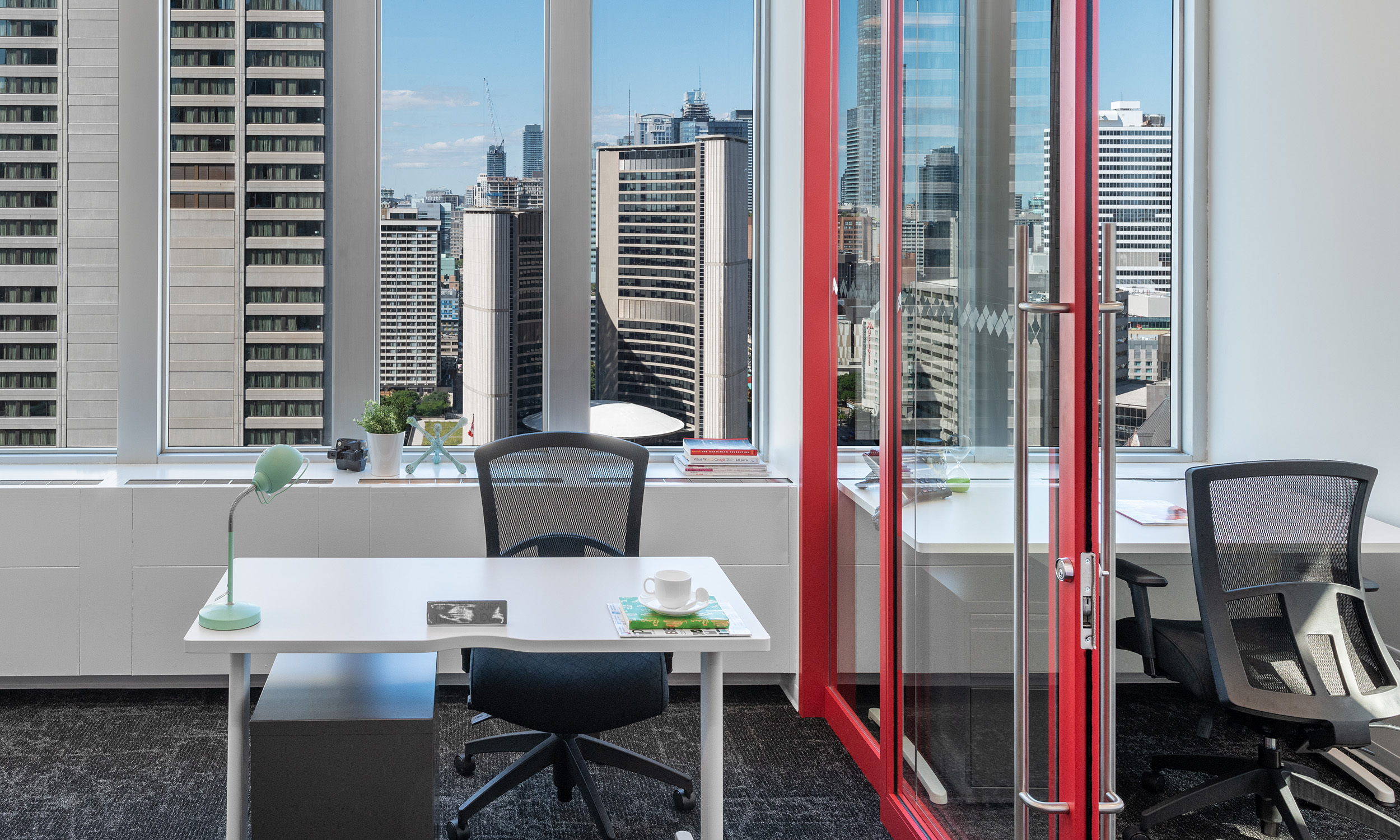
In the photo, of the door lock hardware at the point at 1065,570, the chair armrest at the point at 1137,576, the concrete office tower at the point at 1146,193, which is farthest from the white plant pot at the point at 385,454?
the concrete office tower at the point at 1146,193

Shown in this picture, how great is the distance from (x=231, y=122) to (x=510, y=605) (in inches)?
104

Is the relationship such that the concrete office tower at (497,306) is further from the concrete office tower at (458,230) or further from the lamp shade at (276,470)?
the lamp shade at (276,470)

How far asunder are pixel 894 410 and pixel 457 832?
1563 mm

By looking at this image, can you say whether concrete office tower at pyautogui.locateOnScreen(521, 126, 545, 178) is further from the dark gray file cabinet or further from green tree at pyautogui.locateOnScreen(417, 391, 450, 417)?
the dark gray file cabinet

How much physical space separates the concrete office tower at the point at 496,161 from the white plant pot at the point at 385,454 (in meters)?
1.11

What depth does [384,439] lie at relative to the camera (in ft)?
12.3

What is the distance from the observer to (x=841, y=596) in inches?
136

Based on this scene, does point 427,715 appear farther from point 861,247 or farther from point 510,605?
point 861,247

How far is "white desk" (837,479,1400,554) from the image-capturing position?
6.35 ft

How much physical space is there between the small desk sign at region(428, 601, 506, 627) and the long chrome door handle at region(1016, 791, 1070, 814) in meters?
1.10

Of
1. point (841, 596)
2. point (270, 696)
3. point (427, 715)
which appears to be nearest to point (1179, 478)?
point (841, 596)

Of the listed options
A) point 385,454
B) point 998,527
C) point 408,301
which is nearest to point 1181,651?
point 998,527

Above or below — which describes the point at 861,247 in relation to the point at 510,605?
above

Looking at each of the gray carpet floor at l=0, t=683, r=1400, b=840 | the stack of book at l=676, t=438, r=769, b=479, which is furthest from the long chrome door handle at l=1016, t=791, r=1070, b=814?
the stack of book at l=676, t=438, r=769, b=479
